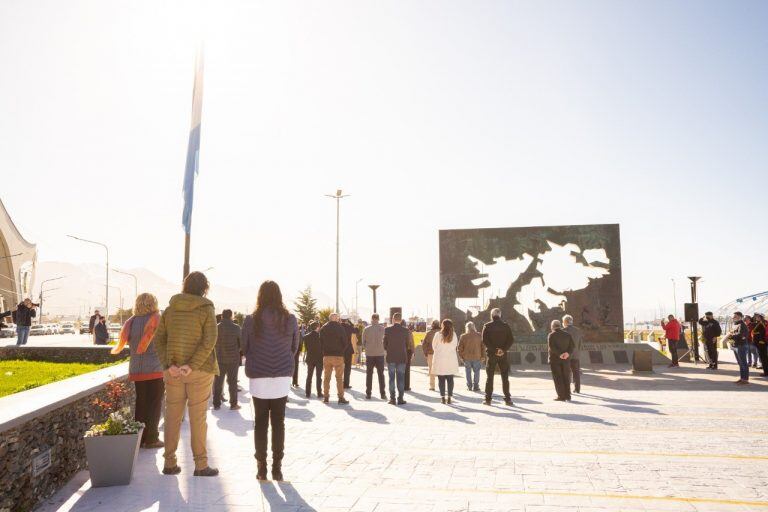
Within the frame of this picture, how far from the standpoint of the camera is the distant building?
87000 millimetres

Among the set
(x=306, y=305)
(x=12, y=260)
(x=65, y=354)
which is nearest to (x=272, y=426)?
(x=65, y=354)

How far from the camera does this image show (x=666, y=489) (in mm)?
5777

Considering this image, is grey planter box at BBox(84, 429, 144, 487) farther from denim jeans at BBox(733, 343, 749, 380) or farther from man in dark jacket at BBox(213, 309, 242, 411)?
denim jeans at BBox(733, 343, 749, 380)

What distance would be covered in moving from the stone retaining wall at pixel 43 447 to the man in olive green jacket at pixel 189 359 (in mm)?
975

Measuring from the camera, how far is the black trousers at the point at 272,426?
20.3 ft

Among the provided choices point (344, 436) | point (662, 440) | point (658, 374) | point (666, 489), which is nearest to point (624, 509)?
point (666, 489)

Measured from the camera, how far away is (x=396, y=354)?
12602mm

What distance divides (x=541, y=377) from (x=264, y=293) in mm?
13887

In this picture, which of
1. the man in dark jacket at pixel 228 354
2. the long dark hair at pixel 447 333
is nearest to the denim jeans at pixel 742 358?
the long dark hair at pixel 447 333

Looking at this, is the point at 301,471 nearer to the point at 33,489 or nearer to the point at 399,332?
the point at 33,489

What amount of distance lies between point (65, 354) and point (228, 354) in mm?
9071

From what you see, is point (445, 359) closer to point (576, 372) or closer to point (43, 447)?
point (576, 372)

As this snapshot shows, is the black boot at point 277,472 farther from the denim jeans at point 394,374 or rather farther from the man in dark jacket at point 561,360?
the man in dark jacket at point 561,360

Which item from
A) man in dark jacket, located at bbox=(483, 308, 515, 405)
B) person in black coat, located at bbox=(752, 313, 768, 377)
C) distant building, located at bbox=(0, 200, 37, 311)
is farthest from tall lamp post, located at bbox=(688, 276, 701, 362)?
distant building, located at bbox=(0, 200, 37, 311)
